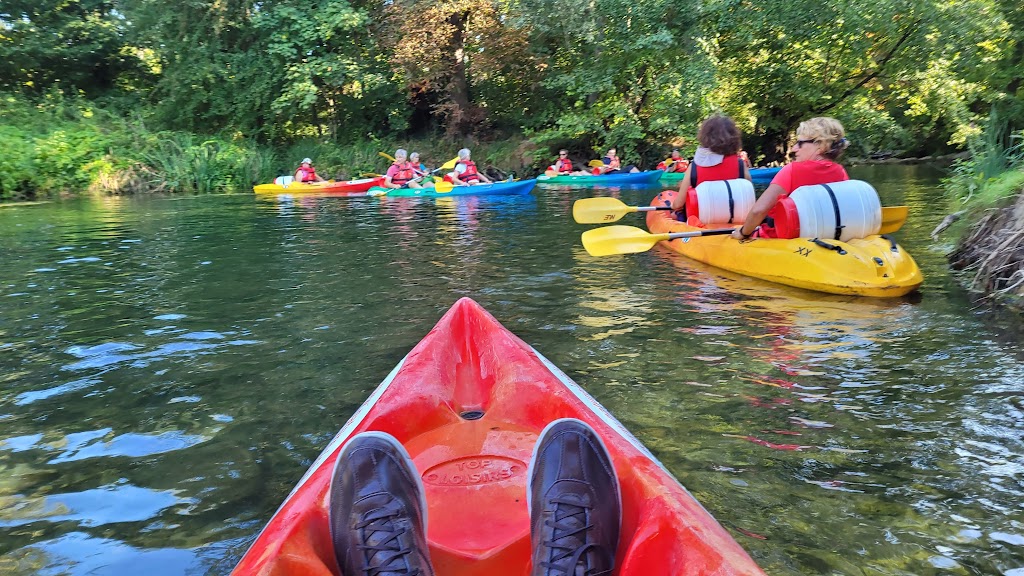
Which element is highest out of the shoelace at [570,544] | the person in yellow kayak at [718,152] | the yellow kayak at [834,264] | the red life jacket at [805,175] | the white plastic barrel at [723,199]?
the person in yellow kayak at [718,152]

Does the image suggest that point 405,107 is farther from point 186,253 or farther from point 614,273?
point 614,273

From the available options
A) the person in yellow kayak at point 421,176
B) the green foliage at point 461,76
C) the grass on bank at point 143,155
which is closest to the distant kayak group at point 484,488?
the person in yellow kayak at point 421,176

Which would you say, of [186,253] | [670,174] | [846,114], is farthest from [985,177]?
[846,114]

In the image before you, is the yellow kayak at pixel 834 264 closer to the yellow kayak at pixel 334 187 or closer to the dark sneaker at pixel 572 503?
the dark sneaker at pixel 572 503

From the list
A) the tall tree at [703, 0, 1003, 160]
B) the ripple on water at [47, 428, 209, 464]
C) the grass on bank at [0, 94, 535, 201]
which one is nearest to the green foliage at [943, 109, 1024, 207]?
the ripple on water at [47, 428, 209, 464]

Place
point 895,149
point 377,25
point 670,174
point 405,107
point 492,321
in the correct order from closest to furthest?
point 492,321 → point 670,174 → point 377,25 → point 405,107 → point 895,149

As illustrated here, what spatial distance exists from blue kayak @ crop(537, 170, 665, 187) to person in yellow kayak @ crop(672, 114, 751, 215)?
8843 mm

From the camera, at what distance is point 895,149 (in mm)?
23422

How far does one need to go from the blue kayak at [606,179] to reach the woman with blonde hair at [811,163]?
33.4 feet

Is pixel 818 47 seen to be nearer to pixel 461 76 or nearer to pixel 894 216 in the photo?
pixel 461 76

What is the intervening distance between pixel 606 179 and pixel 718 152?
9541 mm

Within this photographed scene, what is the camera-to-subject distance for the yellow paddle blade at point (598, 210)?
722 centimetres

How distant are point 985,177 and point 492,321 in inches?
196

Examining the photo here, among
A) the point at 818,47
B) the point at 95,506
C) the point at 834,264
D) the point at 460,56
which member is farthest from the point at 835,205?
the point at 460,56
